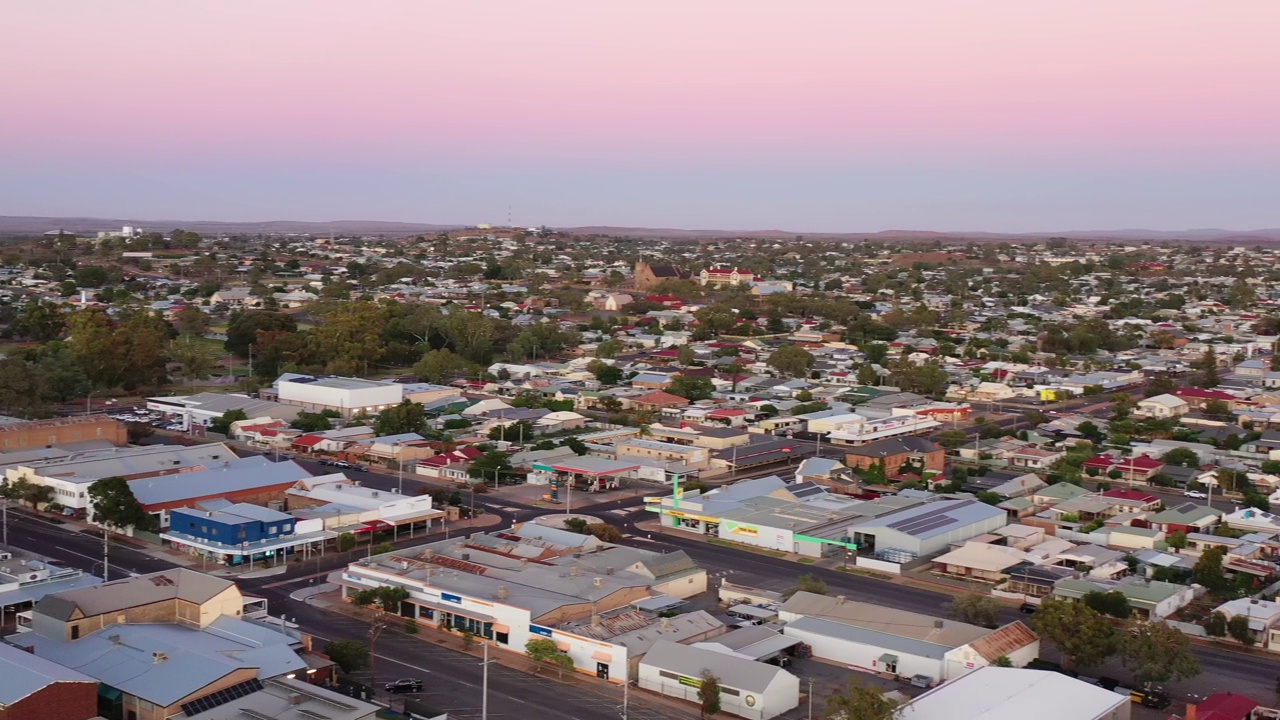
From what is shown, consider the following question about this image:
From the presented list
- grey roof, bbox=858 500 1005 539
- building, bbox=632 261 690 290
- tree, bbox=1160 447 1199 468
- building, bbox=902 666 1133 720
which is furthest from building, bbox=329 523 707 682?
building, bbox=632 261 690 290

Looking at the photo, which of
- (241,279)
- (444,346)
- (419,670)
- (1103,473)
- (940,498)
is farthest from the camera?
(241,279)

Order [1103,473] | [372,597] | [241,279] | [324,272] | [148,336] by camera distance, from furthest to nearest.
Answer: [324,272] < [241,279] < [148,336] < [1103,473] < [372,597]

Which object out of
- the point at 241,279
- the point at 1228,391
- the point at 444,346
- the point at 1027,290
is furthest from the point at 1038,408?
the point at 241,279

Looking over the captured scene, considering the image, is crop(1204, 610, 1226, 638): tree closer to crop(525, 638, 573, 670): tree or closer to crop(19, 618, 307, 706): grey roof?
crop(525, 638, 573, 670): tree

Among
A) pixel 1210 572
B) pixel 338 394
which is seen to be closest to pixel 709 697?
pixel 1210 572

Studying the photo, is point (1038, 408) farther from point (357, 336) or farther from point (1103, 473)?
point (357, 336)

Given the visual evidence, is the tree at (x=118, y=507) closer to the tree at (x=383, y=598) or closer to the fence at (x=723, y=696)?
the tree at (x=383, y=598)

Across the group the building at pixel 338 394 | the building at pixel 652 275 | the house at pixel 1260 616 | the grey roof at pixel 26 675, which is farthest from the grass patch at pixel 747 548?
the building at pixel 652 275
